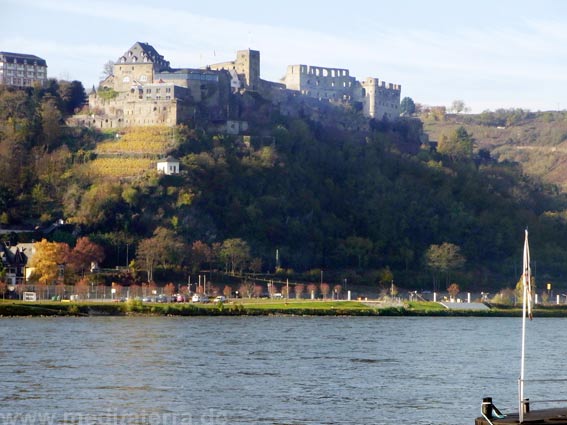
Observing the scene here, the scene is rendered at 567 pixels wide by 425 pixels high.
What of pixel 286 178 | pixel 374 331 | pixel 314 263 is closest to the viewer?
pixel 374 331

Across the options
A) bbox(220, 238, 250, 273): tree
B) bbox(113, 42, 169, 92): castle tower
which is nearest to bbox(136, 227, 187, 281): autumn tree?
bbox(220, 238, 250, 273): tree

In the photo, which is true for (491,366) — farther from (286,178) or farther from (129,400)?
(286,178)

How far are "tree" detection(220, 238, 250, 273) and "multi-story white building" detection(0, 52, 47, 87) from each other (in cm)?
4687

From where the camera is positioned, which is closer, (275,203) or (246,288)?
(246,288)

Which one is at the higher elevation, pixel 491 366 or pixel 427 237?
pixel 427 237

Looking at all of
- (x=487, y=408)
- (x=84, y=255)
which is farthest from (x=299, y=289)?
(x=487, y=408)

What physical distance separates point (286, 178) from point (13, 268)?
121 ft

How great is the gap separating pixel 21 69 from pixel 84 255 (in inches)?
A: 2063

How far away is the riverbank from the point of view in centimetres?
9225

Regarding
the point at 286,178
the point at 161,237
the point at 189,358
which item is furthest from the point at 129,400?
the point at 286,178

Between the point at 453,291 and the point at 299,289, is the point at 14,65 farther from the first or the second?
the point at 453,291

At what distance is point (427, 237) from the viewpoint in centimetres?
13988

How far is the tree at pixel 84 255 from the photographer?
111 m

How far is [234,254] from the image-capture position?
118188 millimetres
